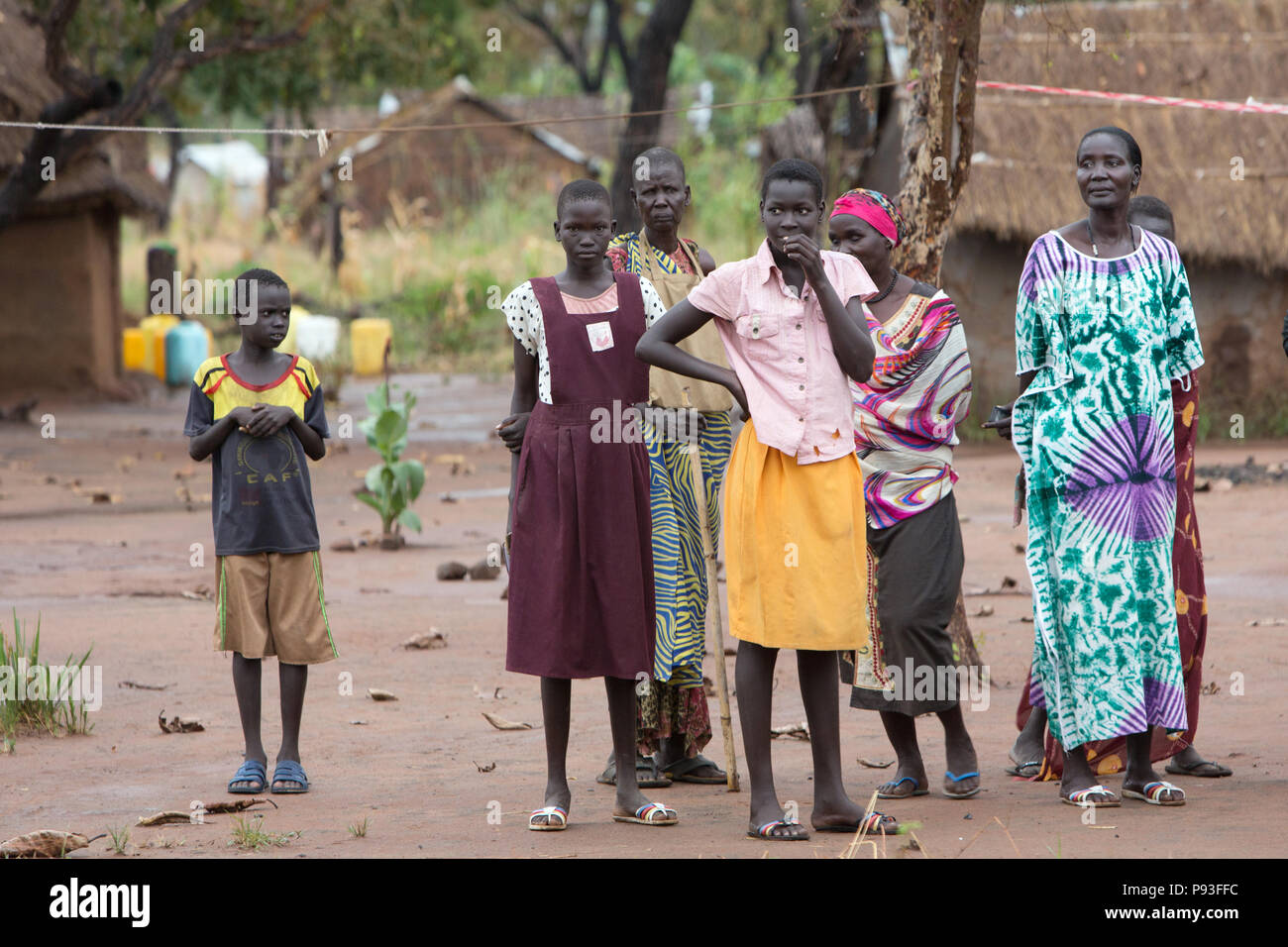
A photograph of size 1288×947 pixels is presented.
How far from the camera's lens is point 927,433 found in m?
4.60

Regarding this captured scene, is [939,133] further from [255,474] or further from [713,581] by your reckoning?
[255,474]

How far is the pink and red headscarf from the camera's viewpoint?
4.55 m

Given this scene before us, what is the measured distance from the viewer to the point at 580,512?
4305 millimetres

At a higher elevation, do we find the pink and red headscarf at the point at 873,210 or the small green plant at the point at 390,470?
the pink and red headscarf at the point at 873,210

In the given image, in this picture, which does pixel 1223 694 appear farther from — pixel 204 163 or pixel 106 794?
pixel 204 163

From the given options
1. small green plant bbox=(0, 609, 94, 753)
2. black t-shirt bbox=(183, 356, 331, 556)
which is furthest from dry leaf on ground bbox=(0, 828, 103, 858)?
small green plant bbox=(0, 609, 94, 753)

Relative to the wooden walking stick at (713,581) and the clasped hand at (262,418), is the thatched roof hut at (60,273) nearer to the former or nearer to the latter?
the clasped hand at (262,418)

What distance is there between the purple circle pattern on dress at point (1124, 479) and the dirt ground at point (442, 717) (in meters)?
0.79

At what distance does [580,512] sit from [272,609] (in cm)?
123

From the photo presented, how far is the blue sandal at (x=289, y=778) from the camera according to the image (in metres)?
4.76

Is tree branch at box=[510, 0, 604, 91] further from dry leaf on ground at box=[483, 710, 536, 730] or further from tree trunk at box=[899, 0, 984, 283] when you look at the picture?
dry leaf on ground at box=[483, 710, 536, 730]

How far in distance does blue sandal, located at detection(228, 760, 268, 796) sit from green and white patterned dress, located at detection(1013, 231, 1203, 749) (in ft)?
7.81

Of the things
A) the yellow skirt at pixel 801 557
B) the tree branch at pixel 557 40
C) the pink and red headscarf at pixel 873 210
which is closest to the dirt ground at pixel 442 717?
the yellow skirt at pixel 801 557

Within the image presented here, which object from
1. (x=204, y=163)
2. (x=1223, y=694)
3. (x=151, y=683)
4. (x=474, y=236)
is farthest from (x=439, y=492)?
(x=204, y=163)
